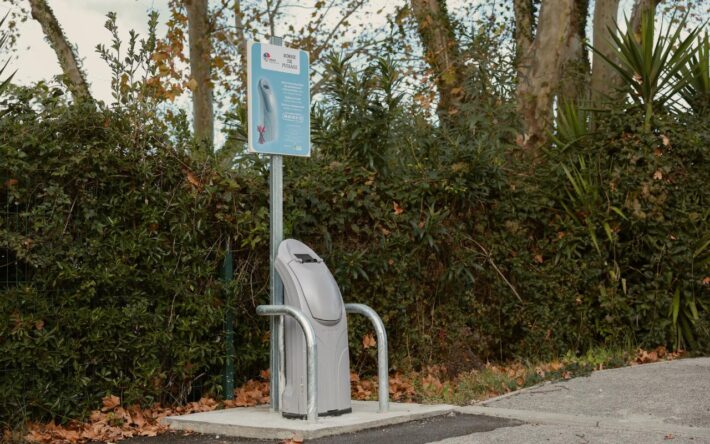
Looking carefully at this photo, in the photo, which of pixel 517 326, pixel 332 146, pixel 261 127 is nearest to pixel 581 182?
pixel 517 326

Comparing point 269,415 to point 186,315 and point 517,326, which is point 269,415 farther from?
point 517,326

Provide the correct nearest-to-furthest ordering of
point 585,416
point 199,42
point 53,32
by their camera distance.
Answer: point 585,416
point 53,32
point 199,42

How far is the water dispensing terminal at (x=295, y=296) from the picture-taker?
669 centimetres

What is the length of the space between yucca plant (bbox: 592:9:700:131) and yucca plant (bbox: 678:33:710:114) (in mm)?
178

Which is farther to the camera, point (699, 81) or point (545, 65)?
point (545, 65)

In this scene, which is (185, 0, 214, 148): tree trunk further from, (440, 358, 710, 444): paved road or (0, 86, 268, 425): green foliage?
(440, 358, 710, 444): paved road

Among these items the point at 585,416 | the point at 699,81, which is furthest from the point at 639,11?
the point at 585,416

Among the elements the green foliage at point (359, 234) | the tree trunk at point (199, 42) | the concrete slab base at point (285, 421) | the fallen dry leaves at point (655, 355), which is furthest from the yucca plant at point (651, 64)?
the tree trunk at point (199, 42)

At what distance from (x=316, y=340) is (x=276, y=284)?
75cm

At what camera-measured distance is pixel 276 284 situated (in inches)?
279

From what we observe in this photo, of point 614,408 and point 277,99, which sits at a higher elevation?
point 277,99

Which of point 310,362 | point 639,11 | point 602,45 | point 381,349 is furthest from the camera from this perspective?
point 639,11

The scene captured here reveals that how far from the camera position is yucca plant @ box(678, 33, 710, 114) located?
10.3 meters

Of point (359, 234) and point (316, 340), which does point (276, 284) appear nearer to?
point (316, 340)
